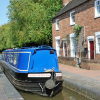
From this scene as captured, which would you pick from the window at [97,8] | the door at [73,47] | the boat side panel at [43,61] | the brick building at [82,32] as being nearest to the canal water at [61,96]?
the boat side panel at [43,61]

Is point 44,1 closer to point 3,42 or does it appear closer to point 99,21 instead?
point 99,21

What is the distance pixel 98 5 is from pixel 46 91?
10.2 metres

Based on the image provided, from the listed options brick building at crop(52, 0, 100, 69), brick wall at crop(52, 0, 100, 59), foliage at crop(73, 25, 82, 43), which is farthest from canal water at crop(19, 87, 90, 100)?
foliage at crop(73, 25, 82, 43)

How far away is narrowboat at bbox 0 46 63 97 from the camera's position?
7727mm

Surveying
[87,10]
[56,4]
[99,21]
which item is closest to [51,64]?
[99,21]

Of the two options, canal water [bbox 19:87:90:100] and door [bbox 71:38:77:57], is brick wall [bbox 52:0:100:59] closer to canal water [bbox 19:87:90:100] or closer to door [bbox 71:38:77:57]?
door [bbox 71:38:77:57]

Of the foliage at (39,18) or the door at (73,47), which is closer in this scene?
the door at (73,47)

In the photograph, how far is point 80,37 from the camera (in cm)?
1791

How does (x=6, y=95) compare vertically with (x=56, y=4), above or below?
below

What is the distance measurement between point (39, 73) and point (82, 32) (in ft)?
35.1

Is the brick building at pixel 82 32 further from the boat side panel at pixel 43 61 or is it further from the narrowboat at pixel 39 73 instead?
the narrowboat at pixel 39 73

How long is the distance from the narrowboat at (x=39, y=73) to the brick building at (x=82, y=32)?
6.01m

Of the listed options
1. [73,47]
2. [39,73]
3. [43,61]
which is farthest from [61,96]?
[73,47]

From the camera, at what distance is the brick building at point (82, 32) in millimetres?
15750
